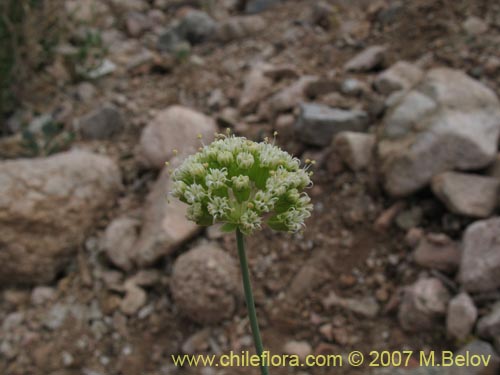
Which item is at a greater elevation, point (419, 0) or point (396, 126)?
point (419, 0)

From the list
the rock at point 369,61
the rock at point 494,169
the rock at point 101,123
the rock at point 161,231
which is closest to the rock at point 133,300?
the rock at point 161,231

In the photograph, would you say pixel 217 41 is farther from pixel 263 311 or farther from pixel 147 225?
pixel 263 311

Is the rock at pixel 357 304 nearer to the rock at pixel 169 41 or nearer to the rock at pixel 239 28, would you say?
the rock at pixel 239 28

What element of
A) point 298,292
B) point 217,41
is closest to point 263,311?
point 298,292

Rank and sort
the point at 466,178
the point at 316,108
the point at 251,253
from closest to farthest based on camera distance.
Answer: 1. the point at 466,178
2. the point at 251,253
3. the point at 316,108

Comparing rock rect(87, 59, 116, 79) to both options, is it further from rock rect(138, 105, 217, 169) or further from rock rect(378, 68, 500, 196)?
rock rect(378, 68, 500, 196)

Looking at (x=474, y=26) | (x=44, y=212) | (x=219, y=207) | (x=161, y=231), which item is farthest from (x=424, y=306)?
(x=474, y=26)
